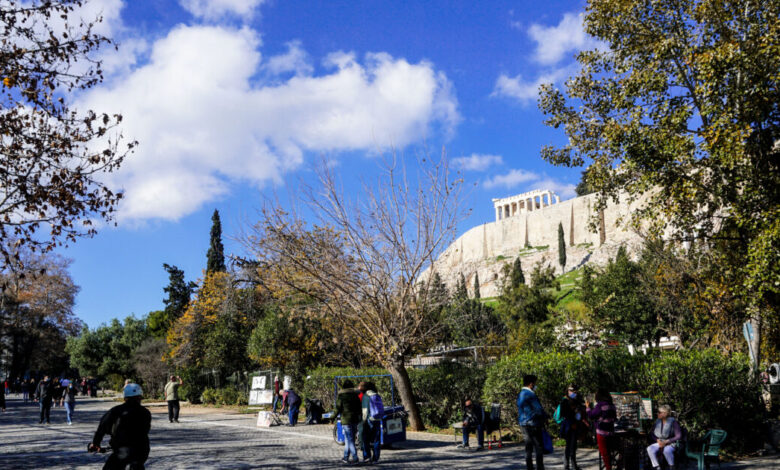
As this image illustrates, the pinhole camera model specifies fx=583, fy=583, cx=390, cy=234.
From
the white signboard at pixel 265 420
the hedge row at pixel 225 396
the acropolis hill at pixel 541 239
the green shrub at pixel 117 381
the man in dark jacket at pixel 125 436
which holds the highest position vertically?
the acropolis hill at pixel 541 239

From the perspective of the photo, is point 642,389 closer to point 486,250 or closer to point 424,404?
point 424,404

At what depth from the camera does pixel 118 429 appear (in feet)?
21.5

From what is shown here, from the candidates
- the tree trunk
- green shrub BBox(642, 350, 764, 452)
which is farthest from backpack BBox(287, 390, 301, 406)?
green shrub BBox(642, 350, 764, 452)

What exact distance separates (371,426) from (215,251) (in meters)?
34.0

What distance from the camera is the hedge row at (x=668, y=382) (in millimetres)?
11273

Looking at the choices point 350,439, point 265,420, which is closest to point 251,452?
point 350,439

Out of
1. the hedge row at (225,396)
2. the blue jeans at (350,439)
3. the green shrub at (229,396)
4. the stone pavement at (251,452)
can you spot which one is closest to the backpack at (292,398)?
the stone pavement at (251,452)

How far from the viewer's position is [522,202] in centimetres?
16200

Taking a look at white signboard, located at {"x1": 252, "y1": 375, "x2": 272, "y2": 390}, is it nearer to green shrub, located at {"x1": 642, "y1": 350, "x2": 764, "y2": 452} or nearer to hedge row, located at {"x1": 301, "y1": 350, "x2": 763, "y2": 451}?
hedge row, located at {"x1": 301, "y1": 350, "x2": 763, "y2": 451}

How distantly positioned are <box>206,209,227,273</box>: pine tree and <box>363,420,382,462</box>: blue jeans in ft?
105

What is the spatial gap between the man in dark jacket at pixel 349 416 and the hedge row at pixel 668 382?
14.1 feet

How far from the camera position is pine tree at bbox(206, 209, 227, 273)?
1693 inches

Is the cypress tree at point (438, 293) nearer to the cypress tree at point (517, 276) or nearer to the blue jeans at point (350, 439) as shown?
the blue jeans at point (350, 439)

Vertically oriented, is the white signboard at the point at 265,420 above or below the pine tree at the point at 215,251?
below
